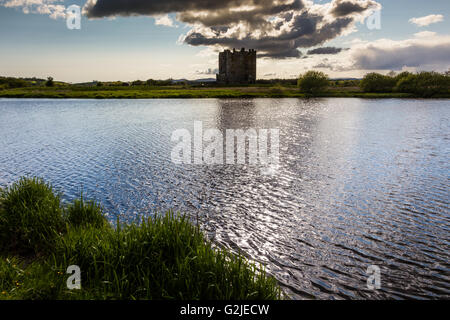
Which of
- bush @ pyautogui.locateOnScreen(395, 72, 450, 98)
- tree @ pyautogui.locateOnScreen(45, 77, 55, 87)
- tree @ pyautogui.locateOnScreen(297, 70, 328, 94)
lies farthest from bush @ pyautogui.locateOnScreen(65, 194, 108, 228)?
tree @ pyautogui.locateOnScreen(45, 77, 55, 87)

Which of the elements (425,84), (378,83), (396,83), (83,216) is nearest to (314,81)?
(378,83)

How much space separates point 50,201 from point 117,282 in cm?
539

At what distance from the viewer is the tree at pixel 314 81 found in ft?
399

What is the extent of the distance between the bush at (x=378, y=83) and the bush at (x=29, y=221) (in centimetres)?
13534

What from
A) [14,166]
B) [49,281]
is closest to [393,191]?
[49,281]

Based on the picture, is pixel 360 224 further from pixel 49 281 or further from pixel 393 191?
pixel 49 281

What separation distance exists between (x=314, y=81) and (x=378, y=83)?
86.8ft

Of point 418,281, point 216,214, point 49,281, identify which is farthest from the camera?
point 216,214

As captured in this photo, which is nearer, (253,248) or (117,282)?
(117,282)

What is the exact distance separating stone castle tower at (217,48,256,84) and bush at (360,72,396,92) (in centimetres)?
8298

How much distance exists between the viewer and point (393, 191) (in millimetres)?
15359

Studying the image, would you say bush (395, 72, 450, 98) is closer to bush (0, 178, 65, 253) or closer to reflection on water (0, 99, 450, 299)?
reflection on water (0, 99, 450, 299)

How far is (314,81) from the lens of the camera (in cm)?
12200

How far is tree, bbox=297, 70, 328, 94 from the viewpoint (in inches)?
4793
